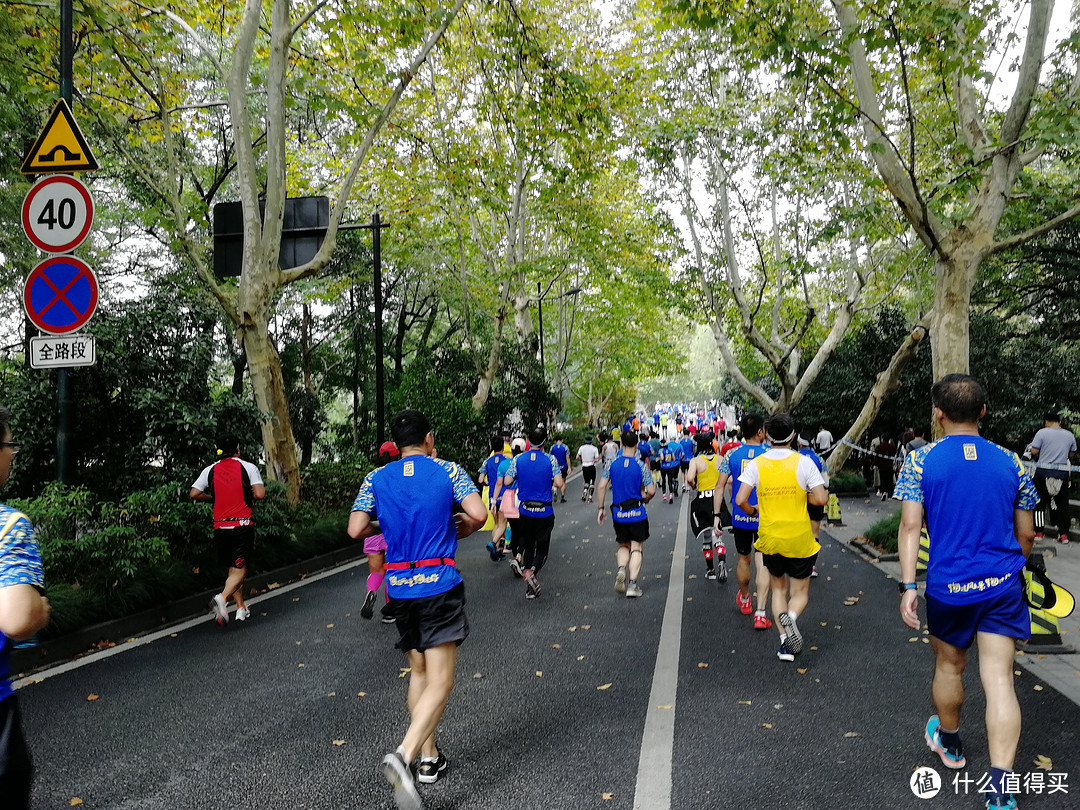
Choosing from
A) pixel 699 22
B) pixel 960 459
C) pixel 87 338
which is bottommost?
pixel 960 459

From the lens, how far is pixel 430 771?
3.73 meters

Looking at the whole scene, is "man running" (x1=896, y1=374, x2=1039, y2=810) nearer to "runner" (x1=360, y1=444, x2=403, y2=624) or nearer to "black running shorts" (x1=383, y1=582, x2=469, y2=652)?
"black running shorts" (x1=383, y1=582, x2=469, y2=652)

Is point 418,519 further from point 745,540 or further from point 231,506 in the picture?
point 745,540

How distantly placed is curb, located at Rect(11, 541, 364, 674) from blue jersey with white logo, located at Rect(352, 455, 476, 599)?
10.2ft

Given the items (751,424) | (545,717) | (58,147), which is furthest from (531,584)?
(58,147)

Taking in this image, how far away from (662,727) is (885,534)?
25.4ft

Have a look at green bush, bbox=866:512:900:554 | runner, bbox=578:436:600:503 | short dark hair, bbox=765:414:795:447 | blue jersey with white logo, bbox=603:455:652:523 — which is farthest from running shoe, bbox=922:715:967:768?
runner, bbox=578:436:600:503

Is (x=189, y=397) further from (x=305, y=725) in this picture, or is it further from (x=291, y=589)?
(x=305, y=725)

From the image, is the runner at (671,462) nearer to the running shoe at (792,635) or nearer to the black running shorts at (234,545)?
the black running shorts at (234,545)

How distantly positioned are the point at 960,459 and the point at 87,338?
6.60 m

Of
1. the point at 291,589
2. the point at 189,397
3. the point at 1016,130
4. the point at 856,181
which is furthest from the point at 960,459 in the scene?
the point at 856,181

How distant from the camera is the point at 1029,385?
68.0ft

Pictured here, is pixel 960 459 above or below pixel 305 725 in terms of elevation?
above

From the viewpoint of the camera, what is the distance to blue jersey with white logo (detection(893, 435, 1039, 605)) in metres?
3.32
